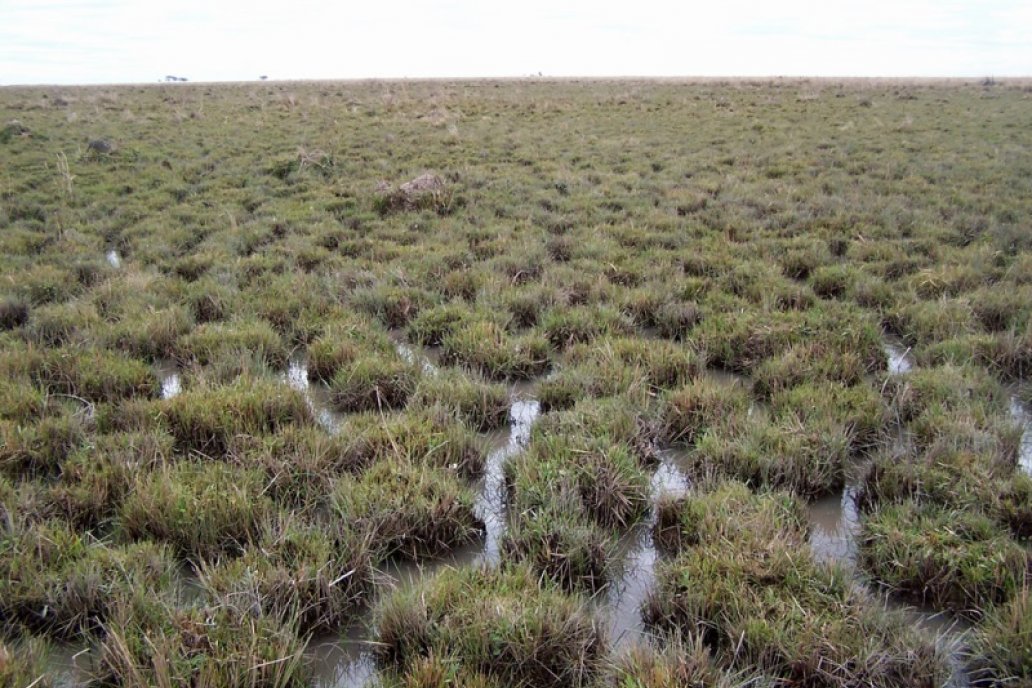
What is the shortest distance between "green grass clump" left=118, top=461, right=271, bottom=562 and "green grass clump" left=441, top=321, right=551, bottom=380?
2093 millimetres

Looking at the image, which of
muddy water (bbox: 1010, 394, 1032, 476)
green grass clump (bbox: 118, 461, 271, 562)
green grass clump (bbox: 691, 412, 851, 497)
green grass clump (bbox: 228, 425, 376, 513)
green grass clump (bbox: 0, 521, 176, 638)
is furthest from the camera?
muddy water (bbox: 1010, 394, 1032, 476)

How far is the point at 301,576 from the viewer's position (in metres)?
2.82

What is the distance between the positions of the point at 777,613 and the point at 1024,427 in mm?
2582

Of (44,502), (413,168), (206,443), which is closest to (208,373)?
(206,443)

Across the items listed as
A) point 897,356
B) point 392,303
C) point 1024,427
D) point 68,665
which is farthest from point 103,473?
point 897,356

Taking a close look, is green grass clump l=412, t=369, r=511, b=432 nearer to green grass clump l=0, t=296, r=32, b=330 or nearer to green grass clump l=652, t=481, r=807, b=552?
green grass clump l=652, t=481, r=807, b=552

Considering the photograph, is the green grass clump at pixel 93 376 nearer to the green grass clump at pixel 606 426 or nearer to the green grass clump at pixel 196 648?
the green grass clump at pixel 196 648

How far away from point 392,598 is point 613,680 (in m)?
0.95

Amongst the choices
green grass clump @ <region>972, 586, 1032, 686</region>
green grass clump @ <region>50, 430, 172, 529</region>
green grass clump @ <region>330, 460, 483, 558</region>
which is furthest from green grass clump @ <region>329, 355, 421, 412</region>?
green grass clump @ <region>972, 586, 1032, 686</region>

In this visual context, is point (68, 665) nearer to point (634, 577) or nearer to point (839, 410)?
point (634, 577)

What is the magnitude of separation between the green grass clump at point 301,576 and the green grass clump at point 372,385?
1473 mm

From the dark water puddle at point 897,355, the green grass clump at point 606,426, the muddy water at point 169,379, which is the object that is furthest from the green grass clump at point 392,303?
the dark water puddle at point 897,355

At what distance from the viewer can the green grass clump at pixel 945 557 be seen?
281cm

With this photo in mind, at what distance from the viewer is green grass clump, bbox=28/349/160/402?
4.64 metres
